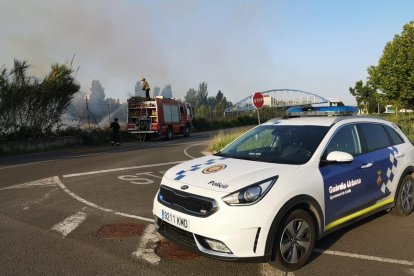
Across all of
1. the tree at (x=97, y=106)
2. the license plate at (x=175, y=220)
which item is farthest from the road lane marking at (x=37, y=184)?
the tree at (x=97, y=106)

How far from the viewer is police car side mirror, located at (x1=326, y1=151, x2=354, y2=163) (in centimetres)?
459

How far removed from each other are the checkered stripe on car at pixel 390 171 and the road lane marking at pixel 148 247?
3.15m

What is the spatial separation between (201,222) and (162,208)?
0.72m

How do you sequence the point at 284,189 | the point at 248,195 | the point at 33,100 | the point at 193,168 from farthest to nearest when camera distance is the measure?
the point at 33,100
the point at 193,168
the point at 284,189
the point at 248,195

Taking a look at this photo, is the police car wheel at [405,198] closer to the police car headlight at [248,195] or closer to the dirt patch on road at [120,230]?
the police car headlight at [248,195]

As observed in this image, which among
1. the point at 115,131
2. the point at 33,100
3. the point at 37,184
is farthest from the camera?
the point at 115,131

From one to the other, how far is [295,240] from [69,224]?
11.2 feet

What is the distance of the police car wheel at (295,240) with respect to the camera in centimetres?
407

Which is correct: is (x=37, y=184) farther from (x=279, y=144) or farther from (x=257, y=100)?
(x=257, y=100)

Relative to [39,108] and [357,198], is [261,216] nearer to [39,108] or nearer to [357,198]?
[357,198]

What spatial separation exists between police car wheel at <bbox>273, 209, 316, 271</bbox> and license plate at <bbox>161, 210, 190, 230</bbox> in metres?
0.91

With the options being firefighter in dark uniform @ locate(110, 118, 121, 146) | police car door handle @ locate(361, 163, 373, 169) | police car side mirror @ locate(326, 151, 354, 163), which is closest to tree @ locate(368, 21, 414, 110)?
firefighter in dark uniform @ locate(110, 118, 121, 146)

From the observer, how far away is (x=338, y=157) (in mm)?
4605

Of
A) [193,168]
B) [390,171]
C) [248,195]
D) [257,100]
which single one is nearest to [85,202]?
[193,168]
